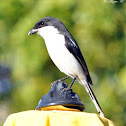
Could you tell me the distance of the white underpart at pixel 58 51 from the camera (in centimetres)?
417

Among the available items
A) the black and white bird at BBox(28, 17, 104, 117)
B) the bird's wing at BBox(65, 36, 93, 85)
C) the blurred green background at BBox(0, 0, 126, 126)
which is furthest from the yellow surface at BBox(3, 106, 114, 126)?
the blurred green background at BBox(0, 0, 126, 126)

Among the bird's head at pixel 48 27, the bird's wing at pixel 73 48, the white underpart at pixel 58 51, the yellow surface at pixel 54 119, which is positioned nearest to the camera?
the yellow surface at pixel 54 119

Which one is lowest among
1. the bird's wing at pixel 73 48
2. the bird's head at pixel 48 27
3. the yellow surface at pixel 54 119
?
the yellow surface at pixel 54 119

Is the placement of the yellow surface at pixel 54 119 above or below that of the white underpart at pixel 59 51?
below

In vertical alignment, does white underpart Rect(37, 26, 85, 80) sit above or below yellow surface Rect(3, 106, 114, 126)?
above

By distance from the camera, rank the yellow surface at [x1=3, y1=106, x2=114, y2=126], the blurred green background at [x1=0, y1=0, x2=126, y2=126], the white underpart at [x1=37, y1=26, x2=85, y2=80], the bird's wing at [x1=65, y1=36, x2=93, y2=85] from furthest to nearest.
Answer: the blurred green background at [x1=0, y1=0, x2=126, y2=126]
the bird's wing at [x1=65, y1=36, x2=93, y2=85]
the white underpart at [x1=37, y1=26, x2=85, y2=80]
the yellow surface at [x1=3, y1=106, x2=114, y2=126]

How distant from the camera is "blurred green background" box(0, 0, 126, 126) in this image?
7434 millimetres

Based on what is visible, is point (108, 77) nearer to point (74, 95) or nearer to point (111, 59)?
point (111, 59)

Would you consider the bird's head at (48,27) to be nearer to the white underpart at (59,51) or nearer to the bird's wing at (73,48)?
the white underpart at (59,51)

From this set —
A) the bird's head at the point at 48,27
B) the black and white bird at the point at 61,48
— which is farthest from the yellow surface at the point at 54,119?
the bird's head at the point at 48,27

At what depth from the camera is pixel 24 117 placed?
250cm

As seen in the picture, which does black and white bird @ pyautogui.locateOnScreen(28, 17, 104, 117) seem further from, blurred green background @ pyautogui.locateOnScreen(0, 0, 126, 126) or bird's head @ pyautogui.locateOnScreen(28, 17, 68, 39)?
blurred green background @ pyautogui.locateOnScreen(0, 0, 126, 126)

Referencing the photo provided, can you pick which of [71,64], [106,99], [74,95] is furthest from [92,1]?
[74,95]

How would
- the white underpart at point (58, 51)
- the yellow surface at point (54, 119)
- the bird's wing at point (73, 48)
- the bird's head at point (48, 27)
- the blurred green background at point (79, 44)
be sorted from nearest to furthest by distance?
the yellow surface at point (54, 119) < the bird's head at point (48, 27) < the white underpart at point (58, 51) < the bird's wing at point (73, 48) < the blurred green background at point (79, 44)
